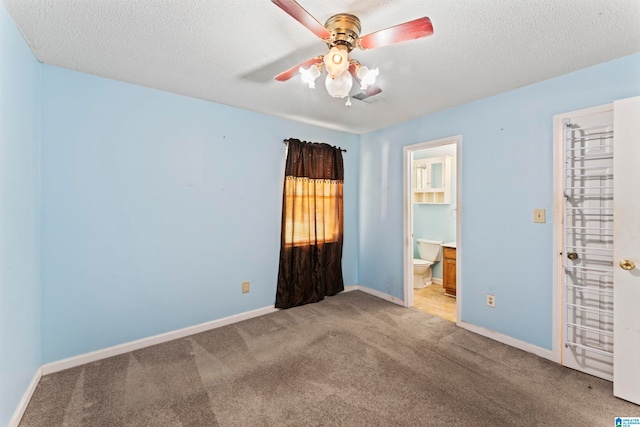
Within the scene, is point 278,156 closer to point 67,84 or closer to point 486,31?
point 67,84

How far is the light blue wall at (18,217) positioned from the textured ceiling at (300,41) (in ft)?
0.83

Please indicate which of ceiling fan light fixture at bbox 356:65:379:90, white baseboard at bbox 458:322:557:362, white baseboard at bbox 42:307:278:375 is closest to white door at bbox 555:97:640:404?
white baseboard at bbox 458:322:557:362

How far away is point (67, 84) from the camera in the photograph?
2297mm

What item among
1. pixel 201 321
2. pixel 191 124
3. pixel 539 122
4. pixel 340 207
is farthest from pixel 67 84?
pixel 539 122

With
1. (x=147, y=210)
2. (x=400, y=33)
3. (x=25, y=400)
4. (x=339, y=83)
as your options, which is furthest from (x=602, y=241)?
(x=25, y=400)

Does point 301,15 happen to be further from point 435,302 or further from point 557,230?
point 435,302

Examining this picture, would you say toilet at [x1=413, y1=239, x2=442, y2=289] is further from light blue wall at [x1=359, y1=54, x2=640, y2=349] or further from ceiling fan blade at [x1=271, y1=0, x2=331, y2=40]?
ceiling fan blade at [x1=271, y1=0, x2=331, y2=40]

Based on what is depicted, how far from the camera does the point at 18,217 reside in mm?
1817

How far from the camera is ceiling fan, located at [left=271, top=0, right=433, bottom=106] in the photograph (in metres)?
1.30

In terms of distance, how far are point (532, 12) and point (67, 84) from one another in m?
3.33

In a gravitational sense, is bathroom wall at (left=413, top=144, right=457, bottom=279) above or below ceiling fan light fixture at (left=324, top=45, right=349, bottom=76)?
below

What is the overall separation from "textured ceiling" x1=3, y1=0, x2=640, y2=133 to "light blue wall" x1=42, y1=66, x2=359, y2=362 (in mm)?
346

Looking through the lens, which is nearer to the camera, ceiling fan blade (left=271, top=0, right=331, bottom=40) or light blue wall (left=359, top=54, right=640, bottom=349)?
ceiling fan blade (left=271, top=0, right=331, bottom=40)

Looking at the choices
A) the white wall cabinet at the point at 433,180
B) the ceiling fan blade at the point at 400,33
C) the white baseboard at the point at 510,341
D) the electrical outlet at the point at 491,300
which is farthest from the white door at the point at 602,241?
the white wall cabinet at the point at 433,180
